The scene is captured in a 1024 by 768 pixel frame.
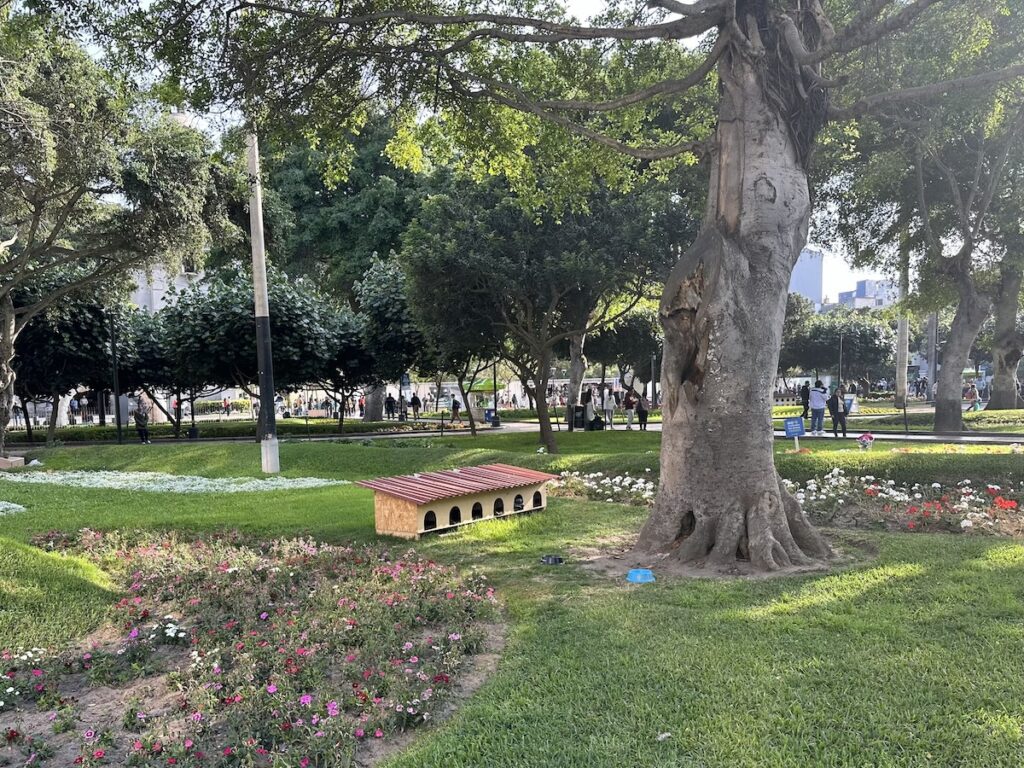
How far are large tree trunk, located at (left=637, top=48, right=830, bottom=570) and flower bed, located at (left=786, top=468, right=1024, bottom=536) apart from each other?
2.26 m

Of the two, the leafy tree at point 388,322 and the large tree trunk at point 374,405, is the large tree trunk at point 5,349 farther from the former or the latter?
the large tree trunk at point 374,405

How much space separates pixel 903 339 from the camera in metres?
33.1

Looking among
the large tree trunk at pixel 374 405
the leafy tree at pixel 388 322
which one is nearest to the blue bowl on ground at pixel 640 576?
the leafy tree at pixel 388 322

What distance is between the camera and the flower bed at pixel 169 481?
1276 centimetres

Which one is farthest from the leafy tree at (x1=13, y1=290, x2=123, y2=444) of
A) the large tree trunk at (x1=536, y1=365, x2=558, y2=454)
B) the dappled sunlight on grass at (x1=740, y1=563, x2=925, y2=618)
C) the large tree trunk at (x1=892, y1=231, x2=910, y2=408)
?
the large tree trunk at (x1=892, y1=231, x2=910, y2=408)

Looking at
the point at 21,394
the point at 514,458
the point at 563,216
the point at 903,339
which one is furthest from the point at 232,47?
the point at 903,339

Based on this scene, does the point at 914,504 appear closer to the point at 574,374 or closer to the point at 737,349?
the point at 737,349

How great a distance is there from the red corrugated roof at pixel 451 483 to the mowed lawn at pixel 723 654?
49 cm

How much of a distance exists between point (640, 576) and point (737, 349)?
6.92 ft

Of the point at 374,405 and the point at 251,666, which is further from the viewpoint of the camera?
the point at 374,405

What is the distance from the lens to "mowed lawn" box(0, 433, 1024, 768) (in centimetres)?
320

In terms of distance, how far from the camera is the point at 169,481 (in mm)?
13984

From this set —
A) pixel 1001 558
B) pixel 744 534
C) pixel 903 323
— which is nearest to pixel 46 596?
pixel 744 534

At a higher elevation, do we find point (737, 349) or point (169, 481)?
point (737, 349)
